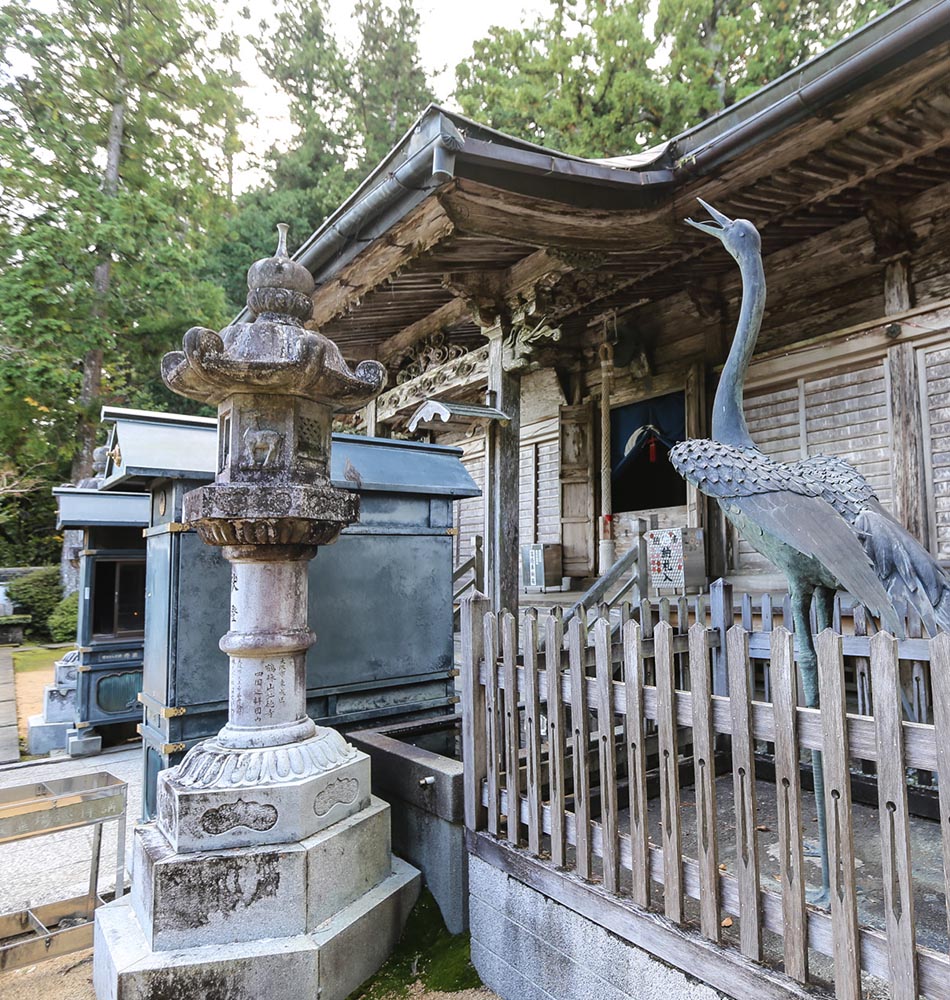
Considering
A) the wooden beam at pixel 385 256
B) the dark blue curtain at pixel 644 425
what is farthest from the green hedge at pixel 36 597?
the dark blue curtain at pixel 644 425

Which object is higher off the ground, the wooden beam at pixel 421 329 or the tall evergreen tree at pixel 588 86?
the tall evergreen tree at pixel 588 86

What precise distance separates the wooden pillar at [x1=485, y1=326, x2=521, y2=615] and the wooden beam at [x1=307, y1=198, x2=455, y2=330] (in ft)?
4.58

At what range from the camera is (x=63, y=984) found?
2.99 metres

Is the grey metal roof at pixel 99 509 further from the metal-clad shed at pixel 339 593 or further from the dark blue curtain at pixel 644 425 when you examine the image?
the dark blue curtain at pixel 644 425

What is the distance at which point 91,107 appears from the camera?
1532 centimetres

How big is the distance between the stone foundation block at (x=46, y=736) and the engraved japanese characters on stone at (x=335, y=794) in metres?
5.28

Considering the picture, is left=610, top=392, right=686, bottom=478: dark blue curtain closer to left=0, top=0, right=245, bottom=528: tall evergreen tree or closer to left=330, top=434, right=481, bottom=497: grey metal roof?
left=330, top=434, right=481, bottom=497: grey metal roof

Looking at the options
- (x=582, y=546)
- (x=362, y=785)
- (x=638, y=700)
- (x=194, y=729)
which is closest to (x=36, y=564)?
(x=582, y=546)

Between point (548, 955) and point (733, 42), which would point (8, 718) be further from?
point (733, 42)

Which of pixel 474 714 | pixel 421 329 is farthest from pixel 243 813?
pixel 421 329

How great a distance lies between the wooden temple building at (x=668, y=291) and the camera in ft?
13.5

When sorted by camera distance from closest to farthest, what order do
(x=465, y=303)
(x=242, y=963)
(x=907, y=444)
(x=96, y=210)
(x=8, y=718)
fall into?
(x=242, y=963) < (x=907, y=444) < (x=465, y=303) < (x=8, y=718) < (x=96, y=210)

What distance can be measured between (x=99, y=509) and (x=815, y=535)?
6.44 meters

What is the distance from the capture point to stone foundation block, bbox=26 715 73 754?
266 inches
